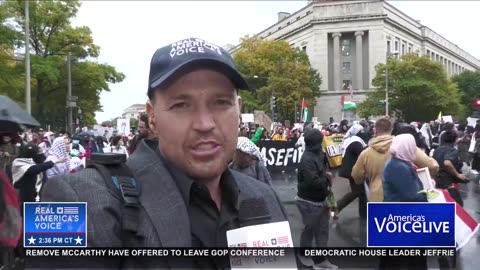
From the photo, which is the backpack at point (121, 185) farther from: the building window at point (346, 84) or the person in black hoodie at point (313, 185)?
the person in black hoodie at point (313, 185)

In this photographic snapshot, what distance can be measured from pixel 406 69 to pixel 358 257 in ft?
8.85

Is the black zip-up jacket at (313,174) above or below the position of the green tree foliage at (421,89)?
below

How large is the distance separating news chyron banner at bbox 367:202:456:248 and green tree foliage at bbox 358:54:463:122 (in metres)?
1.35

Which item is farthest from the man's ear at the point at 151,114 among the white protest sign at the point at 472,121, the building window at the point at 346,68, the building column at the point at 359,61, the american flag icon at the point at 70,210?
the white protest sign at the point at 472,121

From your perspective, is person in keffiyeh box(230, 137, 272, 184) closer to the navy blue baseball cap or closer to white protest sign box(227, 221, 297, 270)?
white protest sign box(227, 221, 297, 270)

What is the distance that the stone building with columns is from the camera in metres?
3.32

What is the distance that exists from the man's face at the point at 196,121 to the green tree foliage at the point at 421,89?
2.70 m

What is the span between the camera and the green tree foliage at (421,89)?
4195 millimetres

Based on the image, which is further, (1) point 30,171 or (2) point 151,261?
(1) point 30,171

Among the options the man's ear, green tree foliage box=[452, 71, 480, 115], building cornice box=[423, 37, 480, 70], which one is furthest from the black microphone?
green tree foliage box=[452, 71, 480, 115]

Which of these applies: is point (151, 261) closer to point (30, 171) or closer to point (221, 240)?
point (221, 240)

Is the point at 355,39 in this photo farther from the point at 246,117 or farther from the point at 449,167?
the point at 246,117

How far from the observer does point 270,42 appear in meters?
3.60

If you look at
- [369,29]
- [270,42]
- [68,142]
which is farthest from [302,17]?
[68,142]
